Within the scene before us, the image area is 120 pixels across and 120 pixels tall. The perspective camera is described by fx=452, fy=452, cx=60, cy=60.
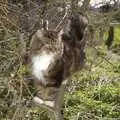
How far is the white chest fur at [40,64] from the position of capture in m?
2.23

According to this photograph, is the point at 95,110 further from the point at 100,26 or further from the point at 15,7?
the point at 15,7

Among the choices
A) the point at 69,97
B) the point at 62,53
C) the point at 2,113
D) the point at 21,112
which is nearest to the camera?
the point at 62,53

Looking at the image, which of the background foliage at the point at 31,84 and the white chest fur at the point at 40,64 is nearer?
the white chest fur at the point at 40,64

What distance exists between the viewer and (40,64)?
7.63 ft

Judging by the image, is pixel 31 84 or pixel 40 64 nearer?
pixel 40 64

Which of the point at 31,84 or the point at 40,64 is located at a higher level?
the point at 40,64

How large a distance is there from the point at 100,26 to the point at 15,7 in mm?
794

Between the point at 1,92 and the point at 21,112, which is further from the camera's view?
the point at 1,92

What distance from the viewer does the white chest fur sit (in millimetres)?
2227

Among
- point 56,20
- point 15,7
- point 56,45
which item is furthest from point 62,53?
point 15,7

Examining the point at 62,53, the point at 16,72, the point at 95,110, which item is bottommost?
the point at 95,110

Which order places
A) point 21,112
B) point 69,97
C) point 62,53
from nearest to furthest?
point 62,53
point 21,112
point 69,97

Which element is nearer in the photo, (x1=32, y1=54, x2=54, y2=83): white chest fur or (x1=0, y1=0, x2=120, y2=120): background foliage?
(x1=32, y1=54, x2=54, y2=83): white chest fur

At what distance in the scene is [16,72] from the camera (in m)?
2.65
